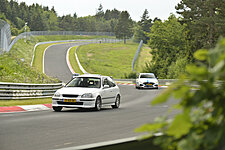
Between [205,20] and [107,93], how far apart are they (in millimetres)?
36521

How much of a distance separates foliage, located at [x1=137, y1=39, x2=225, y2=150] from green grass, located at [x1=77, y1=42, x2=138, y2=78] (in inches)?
2303

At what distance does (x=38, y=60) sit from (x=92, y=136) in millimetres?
61500

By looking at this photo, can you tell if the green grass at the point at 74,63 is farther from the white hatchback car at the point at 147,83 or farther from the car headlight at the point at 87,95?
the car headlight at the point at 87,95

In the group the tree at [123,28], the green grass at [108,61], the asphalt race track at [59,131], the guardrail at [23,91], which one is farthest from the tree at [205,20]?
the tree at [123,28]

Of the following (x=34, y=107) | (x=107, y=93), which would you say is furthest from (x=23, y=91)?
(x=107, y=93)

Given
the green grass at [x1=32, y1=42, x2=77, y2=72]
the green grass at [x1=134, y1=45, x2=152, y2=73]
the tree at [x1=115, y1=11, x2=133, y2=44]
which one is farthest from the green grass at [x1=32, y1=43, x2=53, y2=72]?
the tree at [x1=115, y1=11, x2=133, y2=44]

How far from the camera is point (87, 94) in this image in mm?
16906

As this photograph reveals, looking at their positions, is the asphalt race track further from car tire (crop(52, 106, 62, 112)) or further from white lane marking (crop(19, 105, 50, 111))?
white lane marking (crop(19, 105, 50, 111))

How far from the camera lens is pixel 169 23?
7350 cm

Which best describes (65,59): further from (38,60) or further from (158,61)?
(158,61)

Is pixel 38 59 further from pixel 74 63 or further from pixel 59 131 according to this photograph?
pixel 59 131

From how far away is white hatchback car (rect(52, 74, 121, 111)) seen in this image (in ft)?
54.8

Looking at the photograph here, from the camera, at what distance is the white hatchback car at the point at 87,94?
16703 mm

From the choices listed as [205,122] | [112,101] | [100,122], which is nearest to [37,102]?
[112,101]
